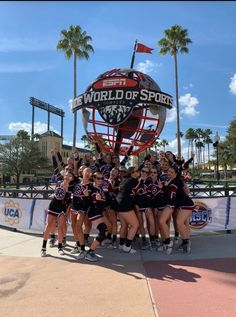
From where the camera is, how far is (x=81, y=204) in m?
7.26

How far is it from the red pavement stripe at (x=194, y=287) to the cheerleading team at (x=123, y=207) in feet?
3.34

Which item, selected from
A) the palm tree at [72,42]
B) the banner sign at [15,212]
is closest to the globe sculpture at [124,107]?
the banner sign at [15,212]

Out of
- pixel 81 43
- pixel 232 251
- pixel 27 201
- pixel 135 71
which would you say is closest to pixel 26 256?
pixel 27 201

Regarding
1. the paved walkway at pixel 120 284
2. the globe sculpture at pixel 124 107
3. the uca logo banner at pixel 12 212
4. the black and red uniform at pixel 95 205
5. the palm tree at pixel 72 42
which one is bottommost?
the paved walkway at pixel 120 284

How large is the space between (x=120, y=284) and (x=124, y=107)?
5.27 meters

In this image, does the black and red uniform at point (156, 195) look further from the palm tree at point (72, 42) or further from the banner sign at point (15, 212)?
the palm tree at point (72, 42)

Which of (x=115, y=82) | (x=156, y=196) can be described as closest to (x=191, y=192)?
(x=156, y=196)

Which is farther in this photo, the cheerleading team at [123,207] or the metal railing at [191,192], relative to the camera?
the metal railing at [191,192]

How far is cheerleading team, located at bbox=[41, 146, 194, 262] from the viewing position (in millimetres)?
7109

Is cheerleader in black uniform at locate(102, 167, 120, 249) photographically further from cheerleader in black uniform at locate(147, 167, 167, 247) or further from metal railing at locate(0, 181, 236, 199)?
metal railing at locate(0, 181, 236, 199)

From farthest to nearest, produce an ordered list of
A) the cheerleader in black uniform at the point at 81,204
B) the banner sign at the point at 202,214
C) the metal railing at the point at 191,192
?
1. the metal railing at the point at 191,192
2. the banner sign at the point at 202,214
3. the cheerleader in black uniform at the point at 81,204

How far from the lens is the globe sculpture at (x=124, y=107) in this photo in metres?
9.59

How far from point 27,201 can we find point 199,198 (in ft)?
14.7

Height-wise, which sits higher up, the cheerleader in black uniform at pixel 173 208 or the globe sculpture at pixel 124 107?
the globe sculpture at pixel 124 107
